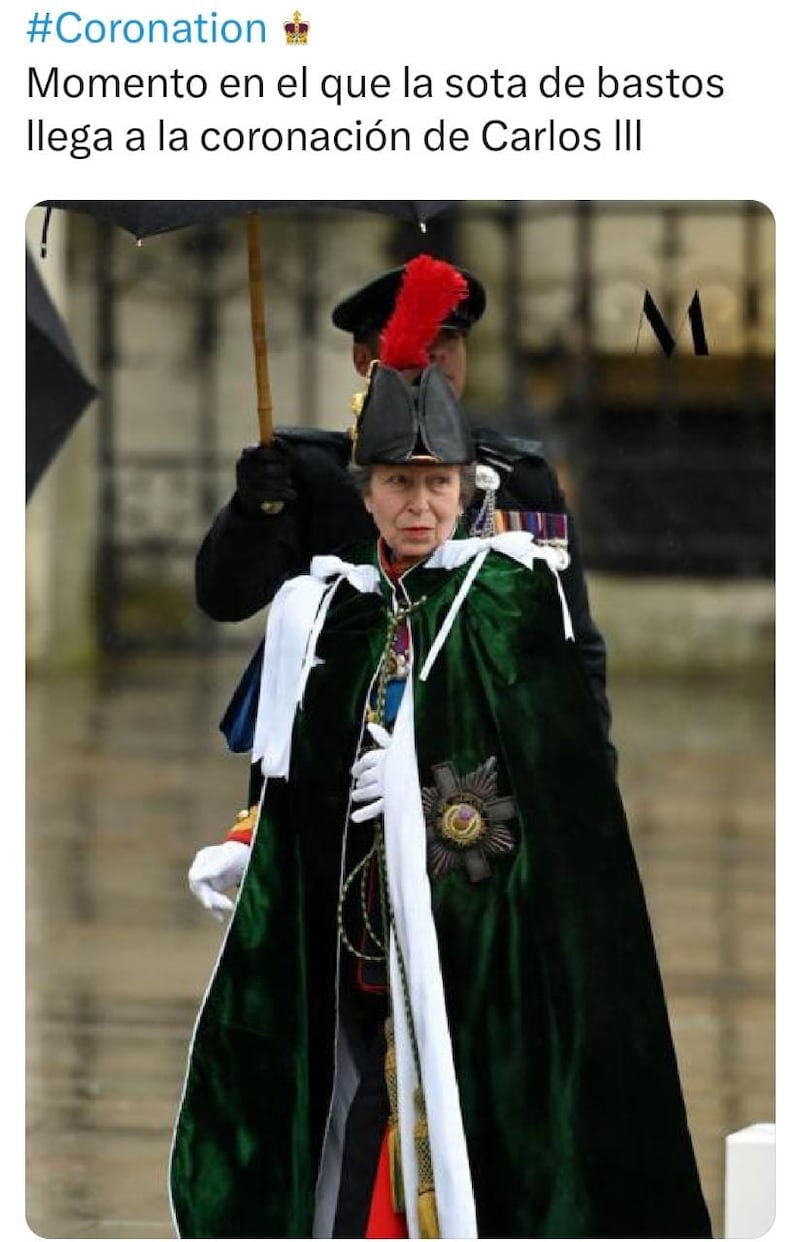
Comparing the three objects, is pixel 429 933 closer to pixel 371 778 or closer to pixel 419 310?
pixel 371 778

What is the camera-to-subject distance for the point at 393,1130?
514 centimetres

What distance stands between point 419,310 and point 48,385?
2.64 meters

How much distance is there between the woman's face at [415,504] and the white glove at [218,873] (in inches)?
24.2

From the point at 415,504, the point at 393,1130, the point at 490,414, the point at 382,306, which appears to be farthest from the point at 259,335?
the point at 490,414

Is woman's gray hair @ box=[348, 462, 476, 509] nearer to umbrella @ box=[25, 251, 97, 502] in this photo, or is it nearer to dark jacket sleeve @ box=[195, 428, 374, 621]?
dark jacket sleeve @ box=[195, 428, 374, 621]

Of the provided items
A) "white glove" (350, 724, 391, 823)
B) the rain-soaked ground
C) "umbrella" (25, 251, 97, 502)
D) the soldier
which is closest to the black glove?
the soldier

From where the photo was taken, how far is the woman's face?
5086 millimetres

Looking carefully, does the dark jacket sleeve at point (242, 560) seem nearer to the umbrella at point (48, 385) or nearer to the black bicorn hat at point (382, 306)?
the black bicorn hat at point (382, 306)

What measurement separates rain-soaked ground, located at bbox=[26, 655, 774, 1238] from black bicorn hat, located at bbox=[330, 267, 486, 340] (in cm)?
212
